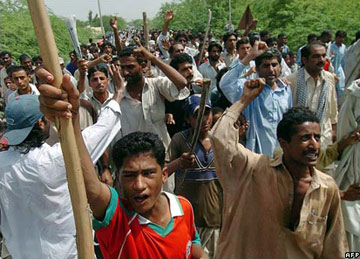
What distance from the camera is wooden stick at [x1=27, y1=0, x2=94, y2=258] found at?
4.92 feet

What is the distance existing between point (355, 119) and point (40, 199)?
9.25ft

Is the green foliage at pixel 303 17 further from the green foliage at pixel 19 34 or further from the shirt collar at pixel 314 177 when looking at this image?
the shirt collar at pixel 314 177

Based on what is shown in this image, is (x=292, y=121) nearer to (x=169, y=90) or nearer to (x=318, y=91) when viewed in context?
(x=169, y=90)

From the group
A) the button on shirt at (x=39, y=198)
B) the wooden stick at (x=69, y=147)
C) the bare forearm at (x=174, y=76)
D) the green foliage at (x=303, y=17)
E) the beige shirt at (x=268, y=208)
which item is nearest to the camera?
the wooden stick at (x=69, y=147)

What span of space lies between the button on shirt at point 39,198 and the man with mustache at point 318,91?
2.57 meters

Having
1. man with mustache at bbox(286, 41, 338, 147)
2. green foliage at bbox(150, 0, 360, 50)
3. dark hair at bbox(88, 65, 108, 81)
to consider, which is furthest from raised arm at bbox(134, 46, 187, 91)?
green foliage at bbox(150, 0, 360, 50)

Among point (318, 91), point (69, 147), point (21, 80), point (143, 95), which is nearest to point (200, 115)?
point (143, 95)

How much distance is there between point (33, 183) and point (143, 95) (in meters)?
1.91

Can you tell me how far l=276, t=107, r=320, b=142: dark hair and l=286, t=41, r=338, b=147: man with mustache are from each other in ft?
5.76

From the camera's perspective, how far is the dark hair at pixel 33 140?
7.66ft

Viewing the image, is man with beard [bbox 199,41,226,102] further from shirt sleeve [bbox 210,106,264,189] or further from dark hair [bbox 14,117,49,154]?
dark hair [bbox 14,117,49,154]

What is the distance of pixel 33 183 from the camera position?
2289 mm

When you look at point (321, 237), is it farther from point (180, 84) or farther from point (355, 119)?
point (180, 84)

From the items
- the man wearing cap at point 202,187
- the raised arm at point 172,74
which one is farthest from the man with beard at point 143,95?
the man wearing cap at point 202,187
